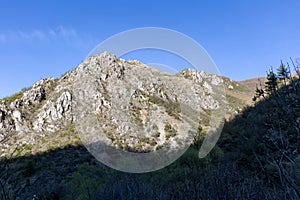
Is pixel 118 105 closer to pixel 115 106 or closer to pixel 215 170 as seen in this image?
pixel 115 106

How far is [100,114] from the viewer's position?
126 feet

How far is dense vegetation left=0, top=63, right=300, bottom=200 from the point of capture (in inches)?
113

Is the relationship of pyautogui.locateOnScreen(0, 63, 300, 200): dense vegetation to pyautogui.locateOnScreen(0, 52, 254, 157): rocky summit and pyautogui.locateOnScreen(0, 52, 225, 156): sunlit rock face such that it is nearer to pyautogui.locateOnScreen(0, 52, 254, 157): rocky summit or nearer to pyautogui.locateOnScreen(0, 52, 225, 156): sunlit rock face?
pyautogui.locateOnScreen(0, 52, 254, 157): rocky summit

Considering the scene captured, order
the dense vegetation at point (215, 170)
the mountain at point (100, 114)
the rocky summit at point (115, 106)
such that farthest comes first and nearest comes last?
the rocky summit at point (115, 106) → the mountain at point (100, 114) → the dense vegetation at point (215, 170)

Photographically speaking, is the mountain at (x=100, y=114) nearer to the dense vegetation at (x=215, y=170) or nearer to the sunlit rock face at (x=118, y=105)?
the sunlit rock face at (x=118, y=105)

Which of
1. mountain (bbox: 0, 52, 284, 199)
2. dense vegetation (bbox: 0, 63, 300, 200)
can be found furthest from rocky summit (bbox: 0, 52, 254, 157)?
dense vegetation (bbox: 0, 63, 300, 200)

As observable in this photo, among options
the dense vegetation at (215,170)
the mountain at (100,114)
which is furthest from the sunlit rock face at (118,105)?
the dense vegetation at (215,170)

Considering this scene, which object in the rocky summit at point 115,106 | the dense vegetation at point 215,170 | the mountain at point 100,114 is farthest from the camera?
the rocky summit at point 115,106

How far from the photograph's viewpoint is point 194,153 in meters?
24.5

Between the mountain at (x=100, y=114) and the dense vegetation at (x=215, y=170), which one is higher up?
the mountain at (x=100, y=114)

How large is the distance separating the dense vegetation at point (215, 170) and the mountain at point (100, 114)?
0.97ft

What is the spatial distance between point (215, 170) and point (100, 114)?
103 feet

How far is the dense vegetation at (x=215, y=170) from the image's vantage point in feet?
9.45

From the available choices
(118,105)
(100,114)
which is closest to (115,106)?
(118,105)
